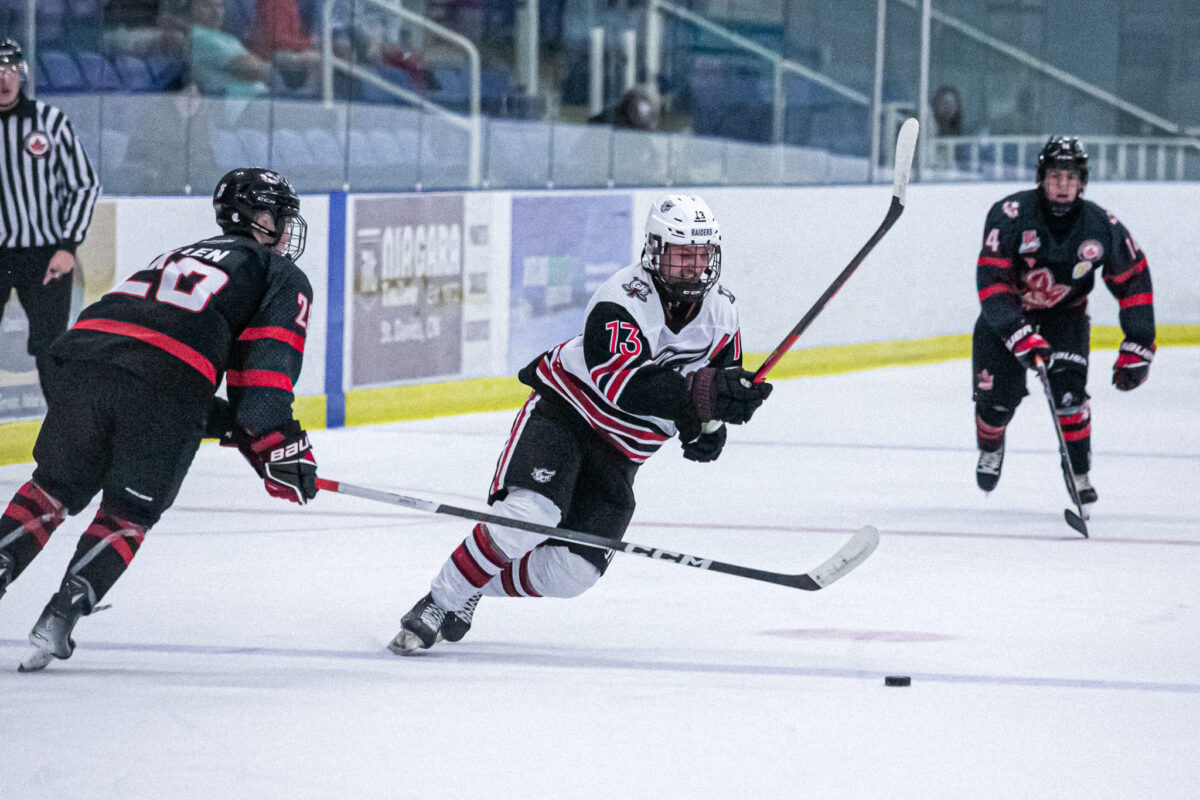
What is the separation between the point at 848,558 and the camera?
13.3 ft

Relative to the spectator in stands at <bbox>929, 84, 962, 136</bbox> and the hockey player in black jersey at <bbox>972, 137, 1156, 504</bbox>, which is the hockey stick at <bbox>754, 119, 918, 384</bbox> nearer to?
the hockey player in black jersey at <bbox>972, 137, 1156, 504</bbox>

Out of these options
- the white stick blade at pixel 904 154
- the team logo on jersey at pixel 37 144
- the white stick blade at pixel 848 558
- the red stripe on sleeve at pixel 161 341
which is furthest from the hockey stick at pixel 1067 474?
the team logo on jersey at pixel 37 144

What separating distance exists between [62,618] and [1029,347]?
9.97ft

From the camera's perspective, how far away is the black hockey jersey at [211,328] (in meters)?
3.52

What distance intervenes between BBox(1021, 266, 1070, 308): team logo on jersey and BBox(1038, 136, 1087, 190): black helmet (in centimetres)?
28

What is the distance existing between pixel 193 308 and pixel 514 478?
0.70m

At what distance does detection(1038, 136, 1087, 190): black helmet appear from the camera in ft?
18.5

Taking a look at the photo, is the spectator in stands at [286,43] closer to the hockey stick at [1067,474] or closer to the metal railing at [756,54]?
the metal railing at [756,54]

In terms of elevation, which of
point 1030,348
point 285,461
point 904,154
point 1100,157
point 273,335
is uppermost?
point 1100,157

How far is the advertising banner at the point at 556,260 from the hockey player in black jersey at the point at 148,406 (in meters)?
4.41

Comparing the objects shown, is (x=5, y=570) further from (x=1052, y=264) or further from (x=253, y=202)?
(x=1052, y=264)

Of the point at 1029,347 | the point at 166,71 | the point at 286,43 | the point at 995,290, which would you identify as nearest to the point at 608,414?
the point at 1029,347

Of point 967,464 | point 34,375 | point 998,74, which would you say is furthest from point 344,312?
point 998,74

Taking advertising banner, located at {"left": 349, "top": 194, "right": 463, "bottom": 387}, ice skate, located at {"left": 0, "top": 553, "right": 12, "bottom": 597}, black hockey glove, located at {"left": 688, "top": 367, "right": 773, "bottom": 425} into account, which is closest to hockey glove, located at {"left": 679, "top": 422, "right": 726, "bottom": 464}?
black hockey glove, located at {"left": 688, "top": 367, "right": 773, "bottom": 425}
